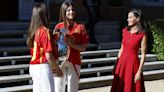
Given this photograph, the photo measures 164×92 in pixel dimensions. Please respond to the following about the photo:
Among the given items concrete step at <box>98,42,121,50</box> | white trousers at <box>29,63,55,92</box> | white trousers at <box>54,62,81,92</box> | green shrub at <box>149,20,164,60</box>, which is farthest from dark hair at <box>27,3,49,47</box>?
green shrub at <box>149,20,164,60</box>

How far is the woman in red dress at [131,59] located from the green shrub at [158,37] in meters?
5.34

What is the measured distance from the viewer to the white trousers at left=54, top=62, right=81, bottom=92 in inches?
221

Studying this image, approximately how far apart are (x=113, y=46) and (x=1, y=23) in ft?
10.3

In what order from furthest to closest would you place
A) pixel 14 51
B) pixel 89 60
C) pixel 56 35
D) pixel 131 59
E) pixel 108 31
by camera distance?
pixel 108 31
pixel 89 60
pixel 14 51
pixel 131 59
pixel 56 35

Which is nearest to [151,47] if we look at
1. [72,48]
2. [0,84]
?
[0,84]

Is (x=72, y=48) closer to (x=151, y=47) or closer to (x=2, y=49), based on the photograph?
(x=2, y=49)

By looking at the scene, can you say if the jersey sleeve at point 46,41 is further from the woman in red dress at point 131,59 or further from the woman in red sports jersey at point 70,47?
the woman in red dress at point 131,59

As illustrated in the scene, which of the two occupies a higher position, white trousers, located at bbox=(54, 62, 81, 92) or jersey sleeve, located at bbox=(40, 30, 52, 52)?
jersey sleeve, located at bbox=(40, 30, 52, 52)

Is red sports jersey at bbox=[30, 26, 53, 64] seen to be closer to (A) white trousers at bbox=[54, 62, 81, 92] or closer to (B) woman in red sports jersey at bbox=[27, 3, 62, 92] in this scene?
(B) woman in red sports jersey at bbox=[27, 3, 62, 92]

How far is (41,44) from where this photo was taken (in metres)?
4.96

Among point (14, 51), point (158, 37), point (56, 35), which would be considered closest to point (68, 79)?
point (56, 35)

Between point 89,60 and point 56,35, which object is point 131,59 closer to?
point 56,35

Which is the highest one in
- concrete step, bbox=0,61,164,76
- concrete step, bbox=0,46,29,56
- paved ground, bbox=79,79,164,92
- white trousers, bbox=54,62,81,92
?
white trousers, bbox=54,62,81,92

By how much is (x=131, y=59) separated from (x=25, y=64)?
11.2 ft
